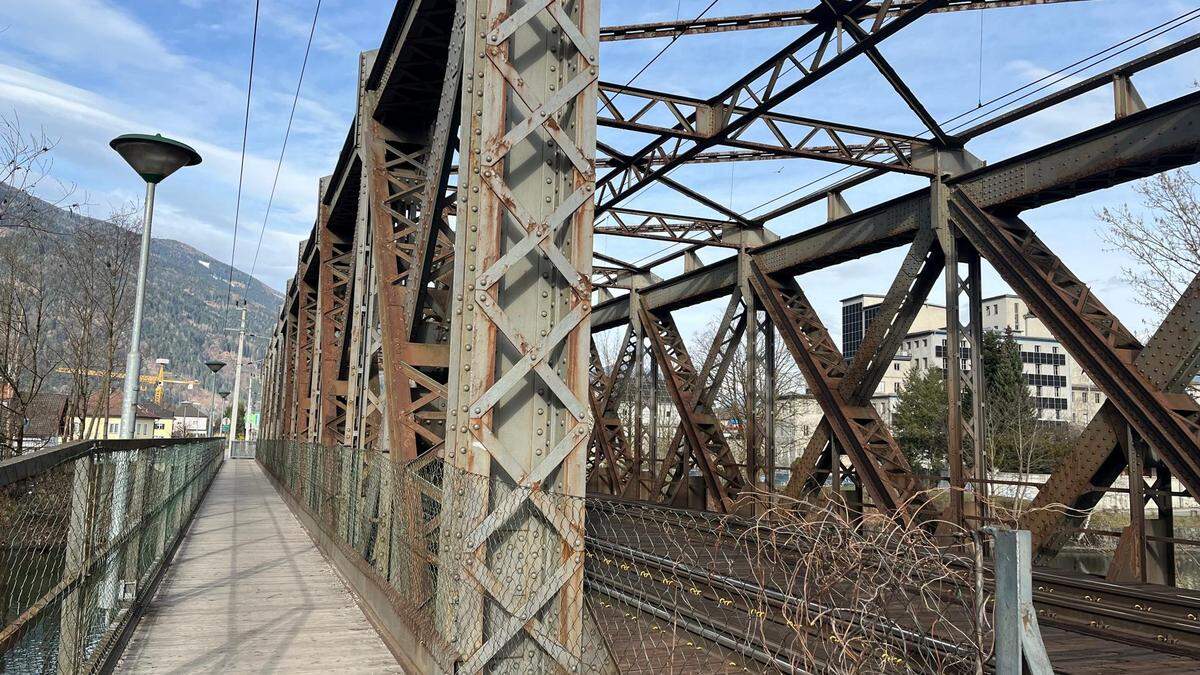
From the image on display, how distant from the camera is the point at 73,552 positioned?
5.16m

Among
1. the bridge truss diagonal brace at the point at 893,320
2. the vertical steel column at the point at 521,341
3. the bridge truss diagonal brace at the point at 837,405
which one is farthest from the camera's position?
the bridge truss diagonal brace at the point at 837,405

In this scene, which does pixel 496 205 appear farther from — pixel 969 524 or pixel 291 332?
pixel 291 332

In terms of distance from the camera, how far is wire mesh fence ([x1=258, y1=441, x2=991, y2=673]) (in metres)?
2.95

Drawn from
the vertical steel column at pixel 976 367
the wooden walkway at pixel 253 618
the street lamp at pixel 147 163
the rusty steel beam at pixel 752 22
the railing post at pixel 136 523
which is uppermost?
the rusty steel beam at pixel 752 22

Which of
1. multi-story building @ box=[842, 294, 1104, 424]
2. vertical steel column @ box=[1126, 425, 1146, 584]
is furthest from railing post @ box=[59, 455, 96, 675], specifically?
multi-story building @ box=[842, 294, 1104, 424]

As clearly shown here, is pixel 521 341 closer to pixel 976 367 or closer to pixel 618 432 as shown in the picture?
pixel 976 367

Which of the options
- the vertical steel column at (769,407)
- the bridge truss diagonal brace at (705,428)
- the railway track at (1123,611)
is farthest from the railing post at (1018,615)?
the bridge truss diagonal brace at (705,428)

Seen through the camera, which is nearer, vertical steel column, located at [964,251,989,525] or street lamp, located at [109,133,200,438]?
street lamp, located at [109,133,200,438]

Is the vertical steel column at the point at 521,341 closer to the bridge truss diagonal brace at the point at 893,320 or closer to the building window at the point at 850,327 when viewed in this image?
the bridge truss diagonal brace at the point at 893,320

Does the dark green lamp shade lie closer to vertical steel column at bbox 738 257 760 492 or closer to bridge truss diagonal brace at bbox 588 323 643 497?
vertical steel column at bbox 738 257 760 492

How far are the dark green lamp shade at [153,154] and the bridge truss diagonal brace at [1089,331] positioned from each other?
9589 millimetres

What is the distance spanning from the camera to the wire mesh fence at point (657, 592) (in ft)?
9.66

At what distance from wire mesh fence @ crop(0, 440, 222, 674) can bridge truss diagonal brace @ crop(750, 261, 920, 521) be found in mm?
8495

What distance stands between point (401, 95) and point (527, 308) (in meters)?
5.63
